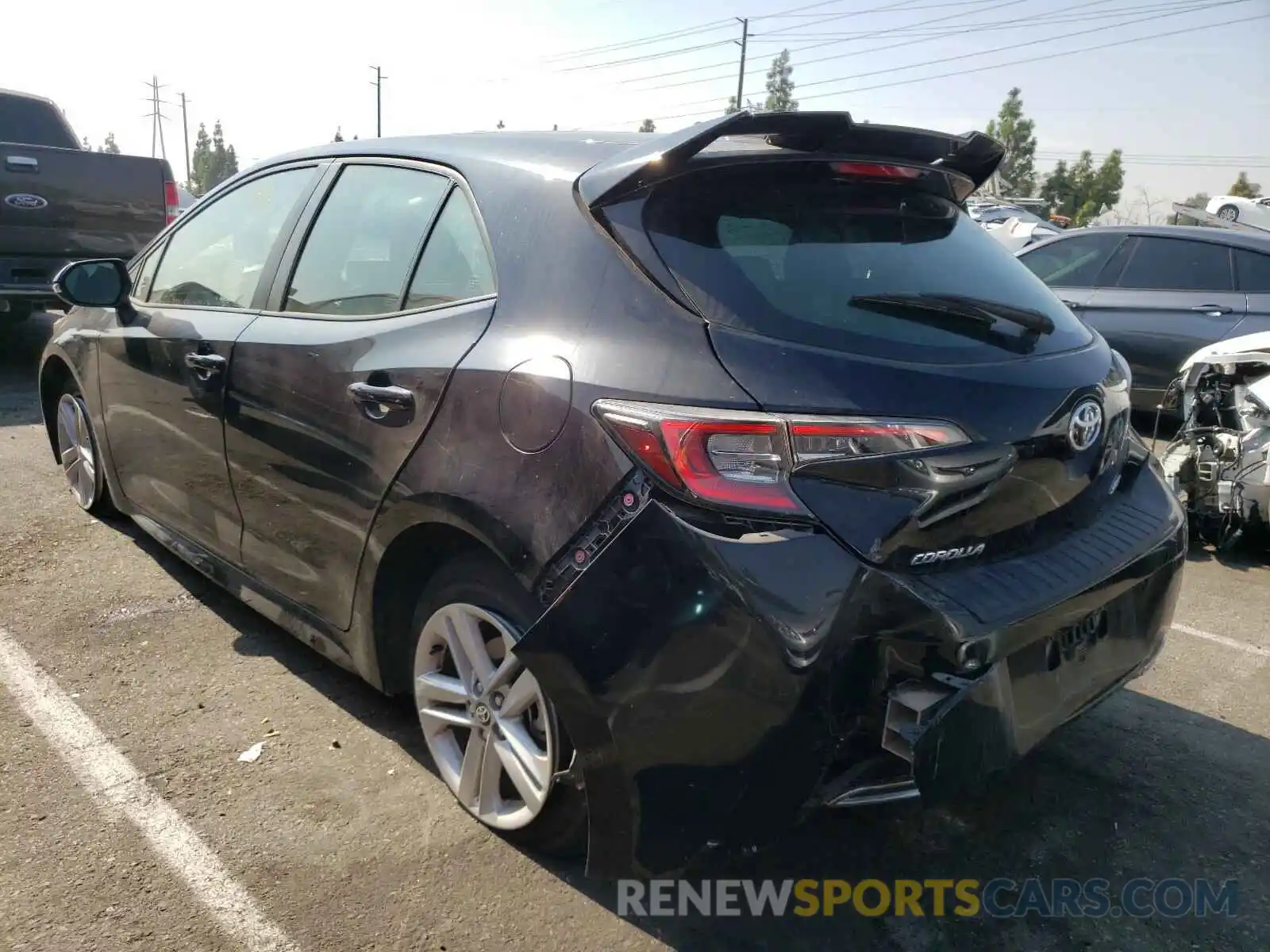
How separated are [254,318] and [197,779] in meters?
1.41

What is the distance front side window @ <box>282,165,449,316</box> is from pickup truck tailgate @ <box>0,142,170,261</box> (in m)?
6.49

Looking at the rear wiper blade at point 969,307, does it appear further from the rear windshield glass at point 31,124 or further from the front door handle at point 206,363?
the rear windshield glass at point 31,124

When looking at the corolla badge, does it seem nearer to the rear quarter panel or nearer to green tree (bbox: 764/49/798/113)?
the rear quarter panel

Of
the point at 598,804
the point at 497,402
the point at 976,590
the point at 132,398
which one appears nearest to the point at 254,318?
the point at 132,398

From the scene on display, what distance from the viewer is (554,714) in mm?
2223

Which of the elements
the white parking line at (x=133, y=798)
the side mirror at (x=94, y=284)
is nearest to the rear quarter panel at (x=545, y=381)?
the white parking line at (x=133, y=798)

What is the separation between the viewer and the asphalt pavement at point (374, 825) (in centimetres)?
229

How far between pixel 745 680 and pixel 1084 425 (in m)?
1.00

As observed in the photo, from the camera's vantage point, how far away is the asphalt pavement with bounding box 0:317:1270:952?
7.50 feet

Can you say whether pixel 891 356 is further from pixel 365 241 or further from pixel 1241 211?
pixel 1241 211

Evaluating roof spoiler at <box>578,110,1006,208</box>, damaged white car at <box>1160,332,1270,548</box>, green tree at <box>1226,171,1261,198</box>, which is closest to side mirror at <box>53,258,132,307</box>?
roof spoiler at <box>578,110,1006,208</box>

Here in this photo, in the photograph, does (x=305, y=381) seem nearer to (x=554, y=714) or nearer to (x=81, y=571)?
(x=554, y=714)

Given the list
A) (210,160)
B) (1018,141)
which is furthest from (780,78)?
(210,160)

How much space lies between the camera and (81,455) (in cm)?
484
